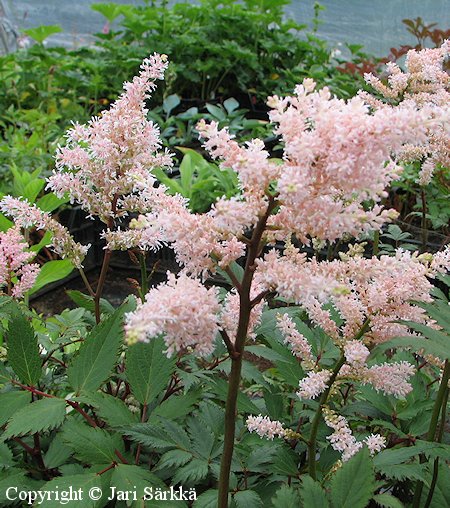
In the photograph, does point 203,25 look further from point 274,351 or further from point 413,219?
point 274,351

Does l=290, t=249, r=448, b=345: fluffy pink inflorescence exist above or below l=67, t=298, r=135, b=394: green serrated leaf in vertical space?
above

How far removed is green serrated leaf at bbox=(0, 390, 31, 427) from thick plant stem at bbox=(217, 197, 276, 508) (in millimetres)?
433

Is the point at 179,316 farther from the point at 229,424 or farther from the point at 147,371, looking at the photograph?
the point at 147,371

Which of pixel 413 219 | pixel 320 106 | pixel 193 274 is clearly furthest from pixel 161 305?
pixel 413 219

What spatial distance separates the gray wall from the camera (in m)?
6.86

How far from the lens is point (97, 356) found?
128 centimetres

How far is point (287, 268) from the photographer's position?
3.11 ft

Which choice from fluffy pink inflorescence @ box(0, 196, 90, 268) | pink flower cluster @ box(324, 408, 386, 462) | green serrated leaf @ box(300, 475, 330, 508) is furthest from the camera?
fluffy pink inflorescence @ box(0, 196, 90, 268)

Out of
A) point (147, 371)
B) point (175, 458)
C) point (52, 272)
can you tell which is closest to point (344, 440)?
point (175, 458)

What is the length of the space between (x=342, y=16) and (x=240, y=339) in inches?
287

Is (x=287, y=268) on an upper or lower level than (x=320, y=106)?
lower

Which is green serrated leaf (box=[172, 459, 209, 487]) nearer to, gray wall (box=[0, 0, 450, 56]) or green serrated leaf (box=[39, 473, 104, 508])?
green serrated leaf (box=[39, 473, 104, 508])

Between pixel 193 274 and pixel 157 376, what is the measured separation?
40 centimetres

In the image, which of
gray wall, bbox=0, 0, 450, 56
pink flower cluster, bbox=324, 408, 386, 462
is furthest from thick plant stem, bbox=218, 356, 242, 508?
gray wall, bbox=0, 0, 450, 56
